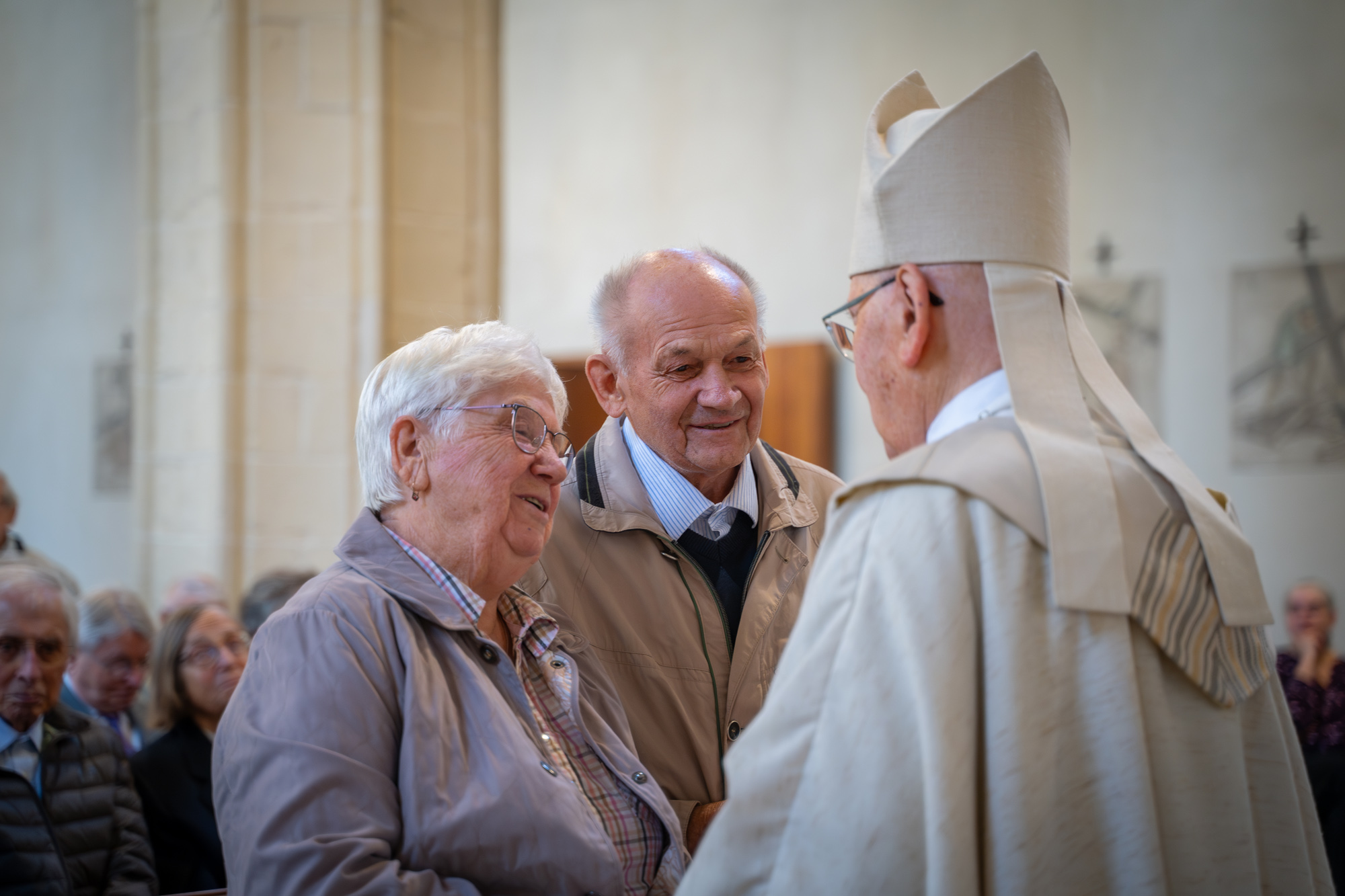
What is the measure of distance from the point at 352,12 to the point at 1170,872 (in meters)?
6.53

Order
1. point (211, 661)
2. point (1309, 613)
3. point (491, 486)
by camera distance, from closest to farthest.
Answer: point (491, 486) < point (211, 661) < point (1309, 613)

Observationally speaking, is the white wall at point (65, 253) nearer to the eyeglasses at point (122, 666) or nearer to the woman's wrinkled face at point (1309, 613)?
the eyeglasses at point (122, 666)

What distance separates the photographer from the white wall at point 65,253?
28.5ft

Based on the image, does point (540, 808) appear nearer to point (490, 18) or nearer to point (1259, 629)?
point (1259, 629)

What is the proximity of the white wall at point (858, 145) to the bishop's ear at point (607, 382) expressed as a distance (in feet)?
12.8

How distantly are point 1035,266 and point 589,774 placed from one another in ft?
3.72

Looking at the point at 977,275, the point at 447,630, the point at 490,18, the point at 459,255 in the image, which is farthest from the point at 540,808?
the point at 490,18

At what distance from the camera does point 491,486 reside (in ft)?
6.80

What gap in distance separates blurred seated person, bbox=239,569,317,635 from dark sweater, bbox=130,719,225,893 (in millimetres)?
1166

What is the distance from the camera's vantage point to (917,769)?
1324mm

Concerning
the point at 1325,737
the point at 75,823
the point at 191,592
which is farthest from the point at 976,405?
the point at 191,592

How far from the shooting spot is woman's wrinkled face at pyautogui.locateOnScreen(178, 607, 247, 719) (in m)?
3.77

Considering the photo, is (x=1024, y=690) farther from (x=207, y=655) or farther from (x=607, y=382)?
(x=207, y=655)

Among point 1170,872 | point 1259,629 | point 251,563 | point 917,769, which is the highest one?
point 1259,629
